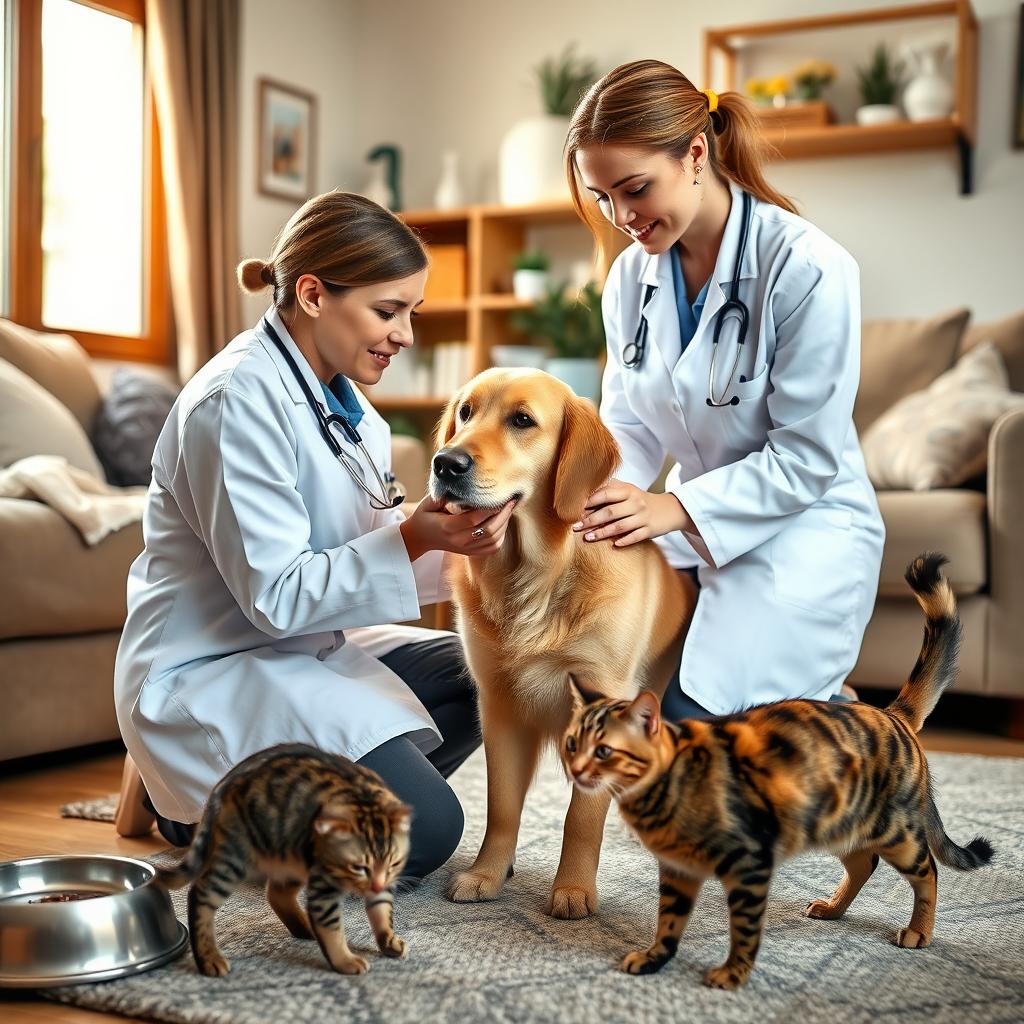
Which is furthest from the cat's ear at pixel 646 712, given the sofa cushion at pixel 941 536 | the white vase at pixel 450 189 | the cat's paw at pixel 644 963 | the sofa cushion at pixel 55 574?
the white vase at pixel 450 189

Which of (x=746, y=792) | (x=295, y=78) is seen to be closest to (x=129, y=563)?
(x=746, y=792)

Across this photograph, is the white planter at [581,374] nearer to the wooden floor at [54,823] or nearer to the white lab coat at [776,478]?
the wooden floor at [54,823]

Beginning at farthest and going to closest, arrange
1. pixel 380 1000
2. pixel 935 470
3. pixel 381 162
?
pixel 381 162, pixel 935 470, pixel 380 1000

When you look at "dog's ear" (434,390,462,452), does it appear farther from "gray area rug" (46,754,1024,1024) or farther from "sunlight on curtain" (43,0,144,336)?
"sunlight on curtain" (43,0,144,336)

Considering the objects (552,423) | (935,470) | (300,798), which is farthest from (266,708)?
(935,470)

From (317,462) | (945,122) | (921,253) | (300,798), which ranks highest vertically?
(945,122)

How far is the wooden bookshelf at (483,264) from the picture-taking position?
5.27 meters

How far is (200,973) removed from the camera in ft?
4.75

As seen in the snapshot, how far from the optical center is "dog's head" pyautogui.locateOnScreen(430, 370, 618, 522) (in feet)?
5.57

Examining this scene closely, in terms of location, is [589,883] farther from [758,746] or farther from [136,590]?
[136,590]

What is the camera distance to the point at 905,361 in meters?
4.04

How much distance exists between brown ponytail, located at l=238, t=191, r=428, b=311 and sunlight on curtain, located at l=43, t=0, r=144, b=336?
9.54ft

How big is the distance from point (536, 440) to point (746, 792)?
600 millimetres

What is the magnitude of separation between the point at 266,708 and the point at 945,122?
3.69m
